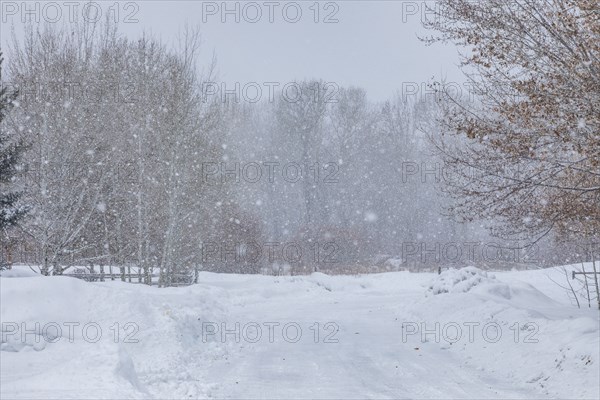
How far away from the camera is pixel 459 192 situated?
11.0 meters

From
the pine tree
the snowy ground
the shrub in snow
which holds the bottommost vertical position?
the snowy ground

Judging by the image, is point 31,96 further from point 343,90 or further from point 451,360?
point 343,90

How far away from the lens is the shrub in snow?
17672 millimetres

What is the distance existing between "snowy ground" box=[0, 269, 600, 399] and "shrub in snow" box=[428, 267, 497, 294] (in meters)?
1.67

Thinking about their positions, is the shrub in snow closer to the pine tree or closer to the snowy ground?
the snowy ground

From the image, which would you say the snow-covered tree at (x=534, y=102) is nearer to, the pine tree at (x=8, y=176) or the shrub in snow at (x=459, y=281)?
the shrub in snow at (x=459, y=281)

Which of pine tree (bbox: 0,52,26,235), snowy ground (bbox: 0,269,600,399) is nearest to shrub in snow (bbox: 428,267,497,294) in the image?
snowy ground (bbox: 0,269,600,399)

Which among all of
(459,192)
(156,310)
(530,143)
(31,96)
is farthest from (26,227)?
(530,143)

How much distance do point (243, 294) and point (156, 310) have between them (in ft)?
41.0

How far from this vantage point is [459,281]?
61.3 ft

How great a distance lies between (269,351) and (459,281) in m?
9.20

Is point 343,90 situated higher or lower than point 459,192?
higher

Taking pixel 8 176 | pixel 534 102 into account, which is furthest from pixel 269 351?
pixel 8 176

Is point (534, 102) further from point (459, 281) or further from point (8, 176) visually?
point (8, 176)
